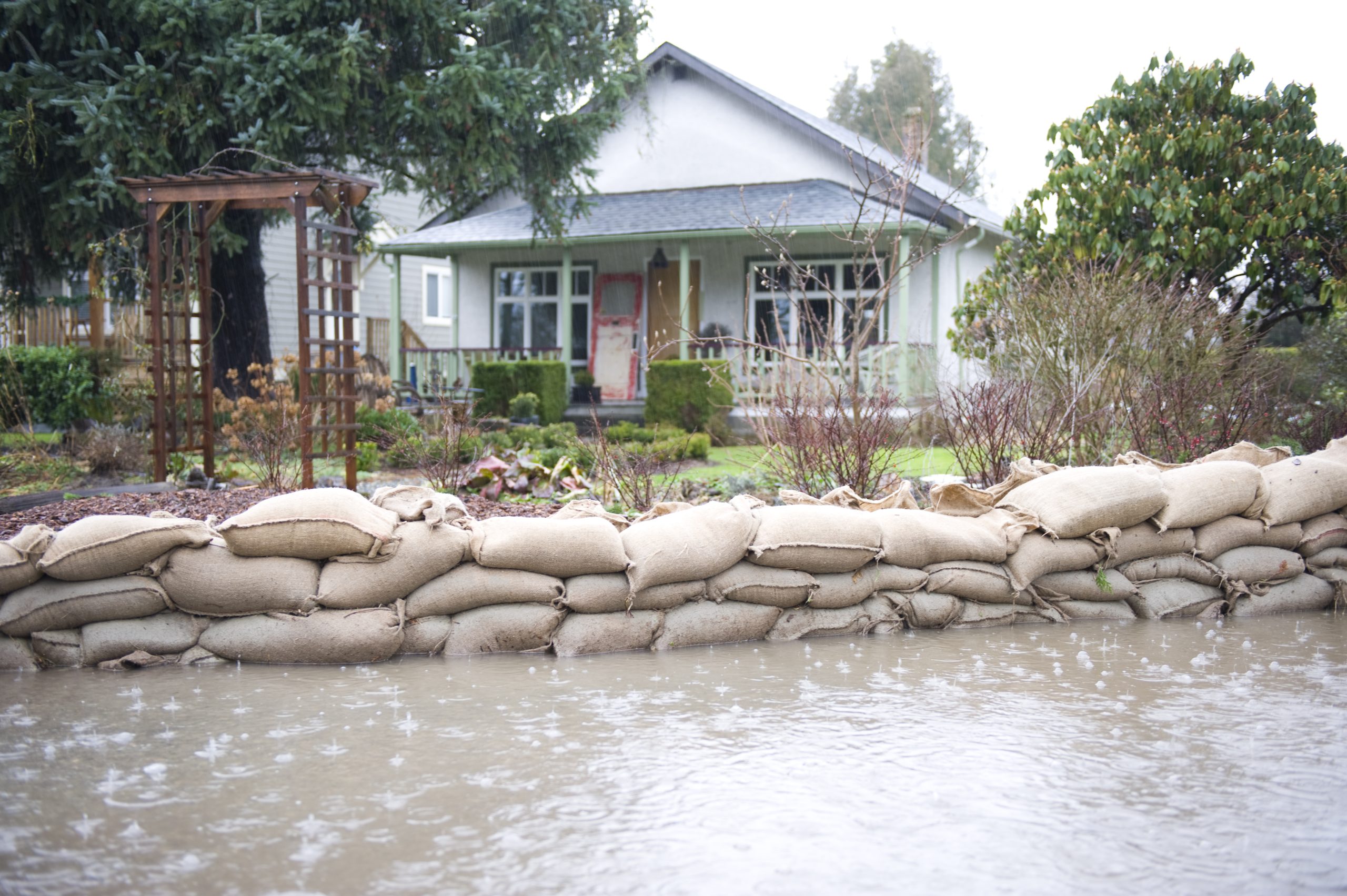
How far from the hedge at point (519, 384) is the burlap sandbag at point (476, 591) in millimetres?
10355

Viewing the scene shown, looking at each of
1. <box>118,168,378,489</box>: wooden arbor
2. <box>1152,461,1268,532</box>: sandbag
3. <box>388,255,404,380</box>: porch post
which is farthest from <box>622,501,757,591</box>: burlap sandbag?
<box>388,255,404,380</box>: porch post

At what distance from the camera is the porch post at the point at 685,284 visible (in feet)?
47.7

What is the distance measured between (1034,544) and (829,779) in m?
2.42

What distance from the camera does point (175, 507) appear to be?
20.6 ft

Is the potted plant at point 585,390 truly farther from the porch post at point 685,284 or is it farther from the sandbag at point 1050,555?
the sandbag at point 1050,555

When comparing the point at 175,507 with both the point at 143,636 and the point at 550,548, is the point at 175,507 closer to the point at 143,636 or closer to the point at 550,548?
the point at 143,636

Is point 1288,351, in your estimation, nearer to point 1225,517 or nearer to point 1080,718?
point 1225,517

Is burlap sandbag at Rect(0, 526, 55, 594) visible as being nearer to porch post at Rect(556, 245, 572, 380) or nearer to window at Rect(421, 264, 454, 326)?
porch post at Rect(556, 245, 572, 380)

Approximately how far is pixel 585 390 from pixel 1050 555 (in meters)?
11.9

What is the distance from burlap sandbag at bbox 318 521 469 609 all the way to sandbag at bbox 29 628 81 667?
87 centimetres

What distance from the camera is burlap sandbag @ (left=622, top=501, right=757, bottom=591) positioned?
4.28 meters

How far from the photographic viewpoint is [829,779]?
2775 millimetres

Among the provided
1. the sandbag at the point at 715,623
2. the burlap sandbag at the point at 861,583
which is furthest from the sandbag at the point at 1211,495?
the sandbag at the point at 715,623

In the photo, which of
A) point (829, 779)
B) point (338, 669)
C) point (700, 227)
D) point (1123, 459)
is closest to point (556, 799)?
point (829, 779)
